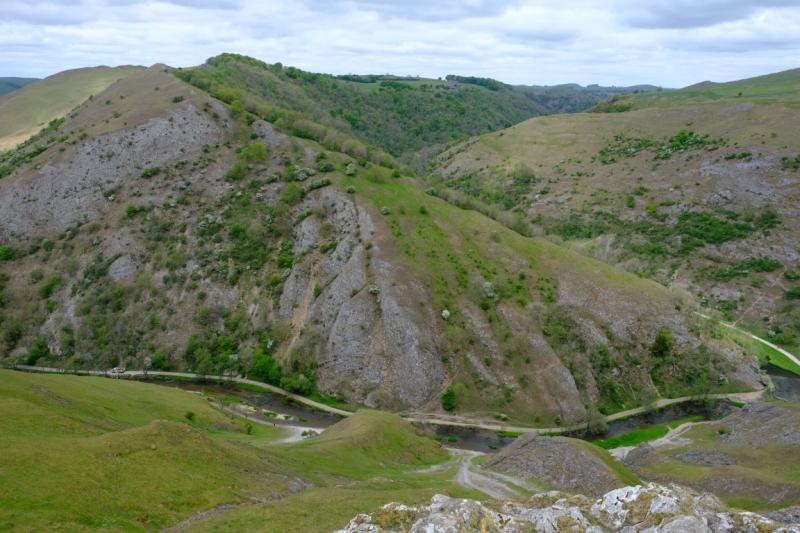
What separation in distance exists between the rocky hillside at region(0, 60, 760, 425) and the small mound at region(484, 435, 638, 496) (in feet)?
71.0

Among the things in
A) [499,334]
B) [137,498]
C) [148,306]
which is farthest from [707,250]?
[137,498]

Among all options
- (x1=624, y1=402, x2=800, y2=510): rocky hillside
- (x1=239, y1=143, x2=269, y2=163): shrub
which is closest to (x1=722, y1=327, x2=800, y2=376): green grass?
(x1=624, y1=402, x2=800, y2=510): rocky hillside

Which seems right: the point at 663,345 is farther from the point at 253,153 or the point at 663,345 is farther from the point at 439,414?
the point at 253,153

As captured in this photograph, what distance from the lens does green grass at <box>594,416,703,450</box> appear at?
231 feet

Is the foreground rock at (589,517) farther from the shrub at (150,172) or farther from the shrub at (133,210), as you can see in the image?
the shrub at (150,172)

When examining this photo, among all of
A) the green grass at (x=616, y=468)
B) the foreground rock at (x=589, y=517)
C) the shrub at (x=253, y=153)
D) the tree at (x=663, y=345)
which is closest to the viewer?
the foreground rock at (x=589, y=517)

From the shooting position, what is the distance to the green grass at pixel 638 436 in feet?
231

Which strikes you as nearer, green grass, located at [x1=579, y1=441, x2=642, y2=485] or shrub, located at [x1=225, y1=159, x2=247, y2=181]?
green grass, located at [x1=579, y1=441, x2=642, y2=485]

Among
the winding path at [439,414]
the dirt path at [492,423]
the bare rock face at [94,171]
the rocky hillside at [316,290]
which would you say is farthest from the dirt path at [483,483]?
the bare rock face at [94,171]

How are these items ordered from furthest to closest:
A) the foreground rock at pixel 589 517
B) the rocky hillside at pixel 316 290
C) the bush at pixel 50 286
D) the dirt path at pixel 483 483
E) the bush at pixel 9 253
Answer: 1. the bush at pixel 9 253
2. the bush at pixel 50 286
3. the rocky hillside at pixel 316 290
4. the dirt path at pixel 483 483
5. the foreground rock at pixel 589 517

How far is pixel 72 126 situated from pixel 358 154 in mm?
64045

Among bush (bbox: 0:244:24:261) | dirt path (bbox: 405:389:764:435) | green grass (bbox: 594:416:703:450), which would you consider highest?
bush (bbox: 0:244:24:261)

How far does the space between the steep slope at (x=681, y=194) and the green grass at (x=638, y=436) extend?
3482 centimetres

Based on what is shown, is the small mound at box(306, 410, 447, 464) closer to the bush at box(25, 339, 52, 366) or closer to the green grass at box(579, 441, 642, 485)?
the green grass at box(579, 441, 642, 485)
